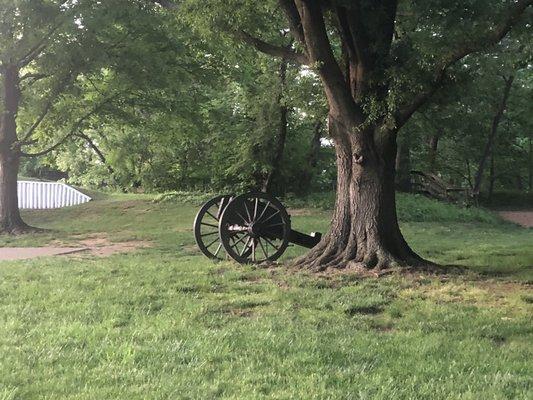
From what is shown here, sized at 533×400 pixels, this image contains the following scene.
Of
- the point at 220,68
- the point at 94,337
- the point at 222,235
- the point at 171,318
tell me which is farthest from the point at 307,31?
the point at 220,68

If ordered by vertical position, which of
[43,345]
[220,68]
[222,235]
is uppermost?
[220,68]

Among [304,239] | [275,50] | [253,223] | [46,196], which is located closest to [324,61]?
[275,50]

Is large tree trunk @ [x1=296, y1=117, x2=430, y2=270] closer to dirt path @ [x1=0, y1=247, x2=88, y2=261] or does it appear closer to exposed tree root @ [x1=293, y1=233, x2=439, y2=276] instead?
exposed tree root @ [x1=293, y1=233, x2=439, y2=276]

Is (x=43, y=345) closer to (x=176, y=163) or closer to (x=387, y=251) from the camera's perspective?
(x=387, y=251)

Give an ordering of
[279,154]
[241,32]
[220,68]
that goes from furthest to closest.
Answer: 1. [279,154]
2. [220,68]
3. [241,32]

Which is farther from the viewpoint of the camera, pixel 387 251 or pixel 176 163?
pixel 176 163

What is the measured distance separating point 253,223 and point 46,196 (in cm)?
1864

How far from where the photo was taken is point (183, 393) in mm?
3715

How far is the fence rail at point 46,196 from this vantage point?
2545 centimetres

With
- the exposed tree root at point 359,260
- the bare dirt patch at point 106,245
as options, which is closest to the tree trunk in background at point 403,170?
the bare dirt patch at point 106,245

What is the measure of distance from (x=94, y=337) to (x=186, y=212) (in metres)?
16.0

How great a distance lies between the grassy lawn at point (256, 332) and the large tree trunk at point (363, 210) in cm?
77

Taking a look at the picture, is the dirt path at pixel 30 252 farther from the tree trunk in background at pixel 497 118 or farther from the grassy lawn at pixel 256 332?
the tree trunk in background at pixel 497 118

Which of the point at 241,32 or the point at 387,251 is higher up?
the point at 241,32
